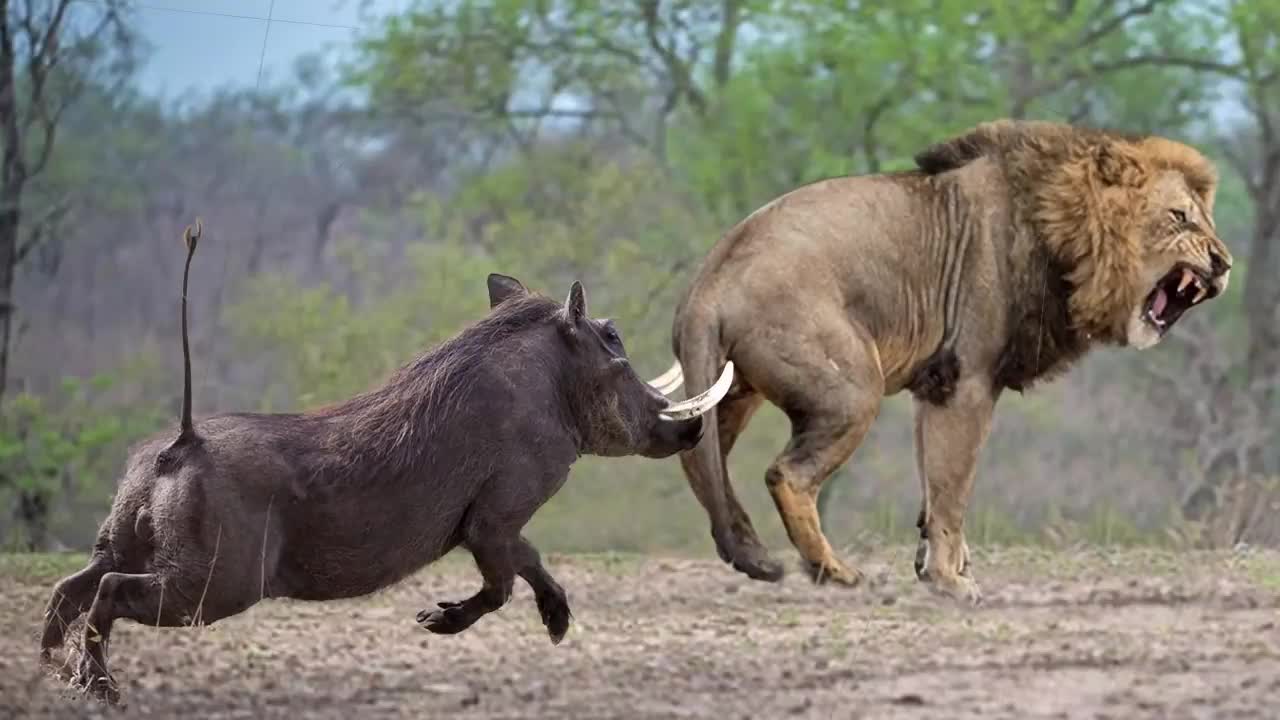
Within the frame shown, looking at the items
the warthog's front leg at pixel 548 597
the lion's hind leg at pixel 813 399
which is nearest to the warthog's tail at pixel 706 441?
the lion's hind leg at pixel 813 399

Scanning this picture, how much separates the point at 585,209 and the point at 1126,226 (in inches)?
175

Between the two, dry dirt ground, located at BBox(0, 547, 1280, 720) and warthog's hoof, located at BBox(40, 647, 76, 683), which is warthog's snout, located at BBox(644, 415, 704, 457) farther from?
warthog's hoof, located at BBox(40, 647, 76, 683)

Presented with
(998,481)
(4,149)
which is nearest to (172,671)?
(4,149)

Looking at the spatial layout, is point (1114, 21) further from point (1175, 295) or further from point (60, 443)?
point (60, 443)

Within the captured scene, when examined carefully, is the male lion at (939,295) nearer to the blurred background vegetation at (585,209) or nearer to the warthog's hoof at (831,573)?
the warthog's hoof at (831,573)

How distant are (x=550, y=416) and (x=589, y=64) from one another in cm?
642

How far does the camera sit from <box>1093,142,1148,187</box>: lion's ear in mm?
7500

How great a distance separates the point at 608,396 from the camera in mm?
5215

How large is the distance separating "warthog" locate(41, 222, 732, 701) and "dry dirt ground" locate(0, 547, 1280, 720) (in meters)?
0.26

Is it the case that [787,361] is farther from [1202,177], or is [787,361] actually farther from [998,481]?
[998,481]

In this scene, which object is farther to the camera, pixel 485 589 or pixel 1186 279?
pixel 1186 279

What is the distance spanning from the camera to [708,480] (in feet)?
22.7

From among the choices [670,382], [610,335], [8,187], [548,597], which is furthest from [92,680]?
[8,187]

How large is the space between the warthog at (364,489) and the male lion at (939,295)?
1.98 meters
